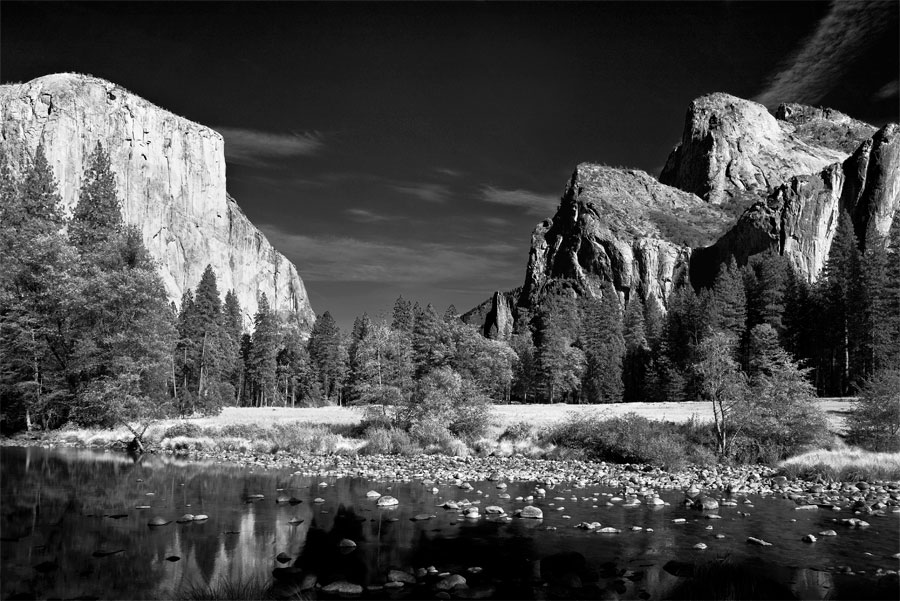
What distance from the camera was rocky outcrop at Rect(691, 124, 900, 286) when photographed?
11950cm

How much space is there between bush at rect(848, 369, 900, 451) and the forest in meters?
0.38

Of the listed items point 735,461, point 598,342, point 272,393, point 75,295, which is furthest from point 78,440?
point 598,342

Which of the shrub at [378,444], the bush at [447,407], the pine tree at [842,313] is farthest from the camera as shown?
the pine tree at [842,313]

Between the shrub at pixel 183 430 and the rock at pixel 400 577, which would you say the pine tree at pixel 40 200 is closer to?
the shrub at pixel 183 430

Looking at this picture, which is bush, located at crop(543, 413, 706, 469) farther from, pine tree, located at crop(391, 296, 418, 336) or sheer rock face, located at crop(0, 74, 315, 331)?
sheer rock face, located at crop(0, 74, 315, 331)

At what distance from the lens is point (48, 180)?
41938 mm

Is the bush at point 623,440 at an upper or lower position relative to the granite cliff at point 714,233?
lower

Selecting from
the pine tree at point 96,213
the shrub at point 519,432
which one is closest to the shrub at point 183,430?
the pine tree at point 96,213

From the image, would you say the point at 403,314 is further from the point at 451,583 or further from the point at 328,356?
the point at 451,583

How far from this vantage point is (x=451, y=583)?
1077 centimetres

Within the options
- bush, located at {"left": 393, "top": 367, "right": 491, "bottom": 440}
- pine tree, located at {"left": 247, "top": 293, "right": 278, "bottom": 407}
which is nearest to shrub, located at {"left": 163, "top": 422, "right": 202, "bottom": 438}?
bush, located at {"left": 393, "top": 367, "right": 491, "bottom": 440}

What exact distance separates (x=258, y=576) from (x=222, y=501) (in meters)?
7.80

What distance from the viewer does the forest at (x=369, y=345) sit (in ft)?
113

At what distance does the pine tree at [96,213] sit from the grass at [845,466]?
43343 mm
